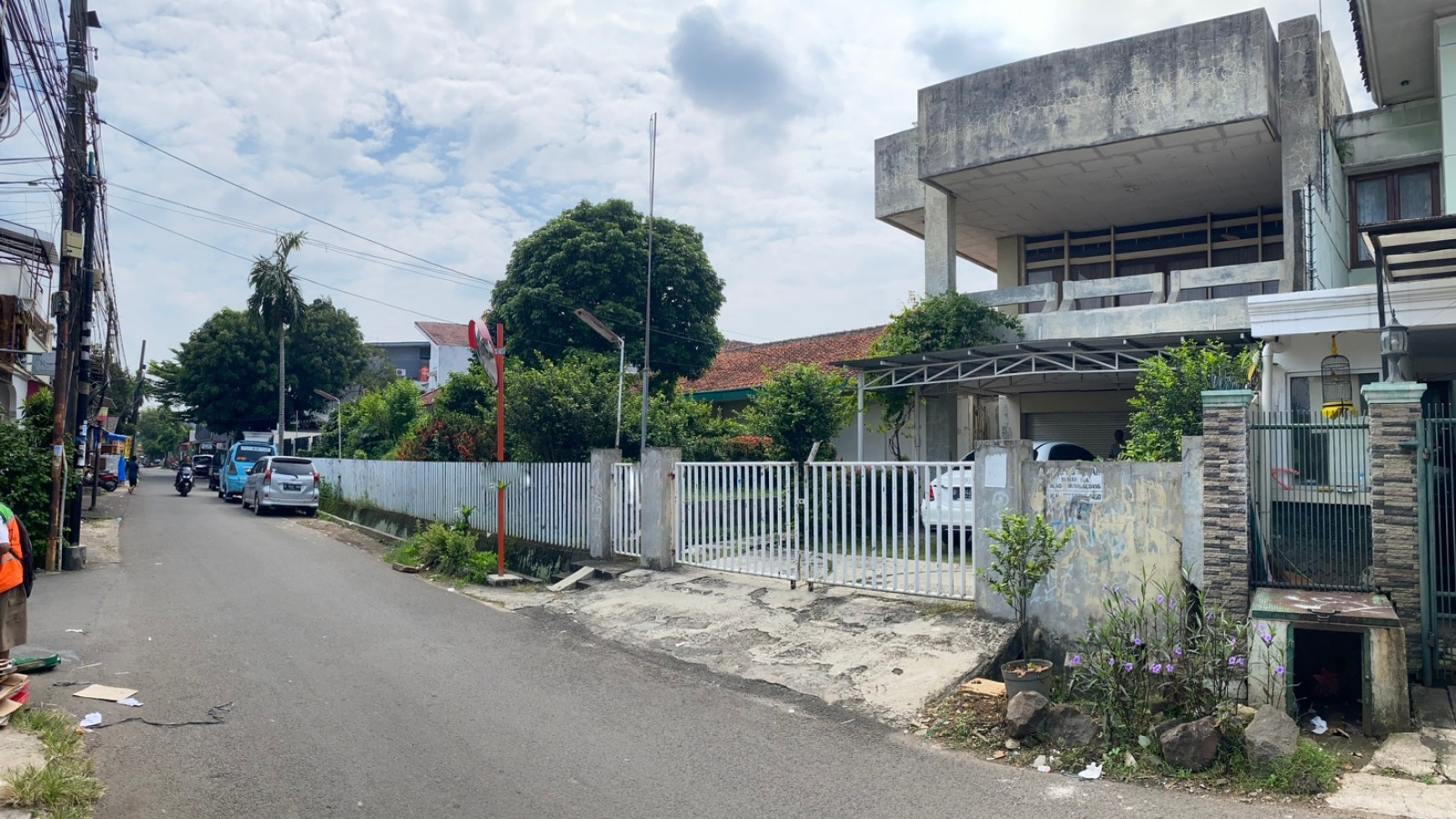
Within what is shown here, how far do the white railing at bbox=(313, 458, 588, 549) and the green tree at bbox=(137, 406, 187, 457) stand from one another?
8261cm

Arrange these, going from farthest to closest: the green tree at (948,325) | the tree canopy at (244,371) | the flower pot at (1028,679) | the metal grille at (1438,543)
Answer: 1. the tree canopy at (244,371)
2. the green tree at (948,325)
3. the metal grille at (1438,543)
4. the flower pot at (1028,679)

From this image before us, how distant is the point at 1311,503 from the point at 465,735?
6.79 metres

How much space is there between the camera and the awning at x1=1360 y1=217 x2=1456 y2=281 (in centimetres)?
779

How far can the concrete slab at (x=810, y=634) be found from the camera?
24.0 ft

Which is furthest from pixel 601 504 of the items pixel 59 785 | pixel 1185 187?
pixel 1185 187

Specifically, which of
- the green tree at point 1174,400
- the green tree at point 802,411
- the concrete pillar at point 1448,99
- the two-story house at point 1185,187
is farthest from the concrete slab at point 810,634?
the concrete pillar at point 1448,99

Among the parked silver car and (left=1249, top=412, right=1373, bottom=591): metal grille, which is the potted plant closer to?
(left=1249, top=412, right=1373, bottom=591): metal grille

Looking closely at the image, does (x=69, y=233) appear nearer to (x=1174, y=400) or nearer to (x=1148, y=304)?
(x=1174, y=400)

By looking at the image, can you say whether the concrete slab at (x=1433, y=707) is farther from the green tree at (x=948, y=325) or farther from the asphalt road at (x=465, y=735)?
the green tree at (x=948, y=325)

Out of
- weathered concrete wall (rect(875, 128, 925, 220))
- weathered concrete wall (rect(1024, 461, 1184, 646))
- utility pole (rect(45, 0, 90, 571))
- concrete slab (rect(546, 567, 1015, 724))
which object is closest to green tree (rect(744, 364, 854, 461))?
weathered concrete wall (rect(875, 128, 925, 220))

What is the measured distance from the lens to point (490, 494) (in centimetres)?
1598

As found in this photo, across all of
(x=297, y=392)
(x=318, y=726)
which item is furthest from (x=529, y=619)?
(x=297, y=392)

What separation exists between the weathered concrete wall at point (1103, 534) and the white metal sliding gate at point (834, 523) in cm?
81

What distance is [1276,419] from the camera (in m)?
7.93
